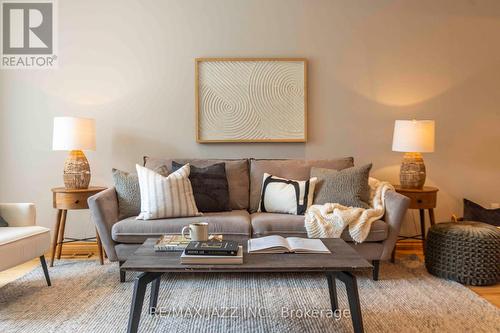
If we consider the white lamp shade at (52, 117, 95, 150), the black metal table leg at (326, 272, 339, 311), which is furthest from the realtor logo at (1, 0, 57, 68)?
the black metal table leg at (326, 272, 339, 311)

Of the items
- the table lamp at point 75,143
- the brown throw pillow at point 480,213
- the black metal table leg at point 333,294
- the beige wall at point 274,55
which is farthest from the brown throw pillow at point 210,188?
the brown throw pillow at point 480,213

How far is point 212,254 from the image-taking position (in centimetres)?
187

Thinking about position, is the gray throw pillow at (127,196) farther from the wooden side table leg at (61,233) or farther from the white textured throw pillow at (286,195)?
the white textured throw pillow at (286,195)

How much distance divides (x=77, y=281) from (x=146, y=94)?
1.72 meters

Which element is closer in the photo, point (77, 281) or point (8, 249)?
point (8, 249)

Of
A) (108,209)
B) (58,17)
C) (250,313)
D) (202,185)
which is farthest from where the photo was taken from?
(58,17)

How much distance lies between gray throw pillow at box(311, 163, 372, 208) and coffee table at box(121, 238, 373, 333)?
45.1 inches

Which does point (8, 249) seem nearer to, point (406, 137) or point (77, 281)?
point (77, 281)

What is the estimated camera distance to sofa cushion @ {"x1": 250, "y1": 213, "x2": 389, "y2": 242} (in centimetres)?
289

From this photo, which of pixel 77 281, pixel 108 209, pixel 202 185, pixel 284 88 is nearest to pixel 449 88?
pixel 284 88

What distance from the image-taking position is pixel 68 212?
3.81m

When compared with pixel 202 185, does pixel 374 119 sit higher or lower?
higher

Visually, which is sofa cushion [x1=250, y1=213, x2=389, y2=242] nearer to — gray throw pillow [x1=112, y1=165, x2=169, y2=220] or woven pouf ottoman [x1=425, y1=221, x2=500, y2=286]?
woven pouf ottoman [x1=425, y1=221, x2=500, y2=286]

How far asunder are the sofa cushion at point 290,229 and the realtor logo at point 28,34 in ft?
7.98
